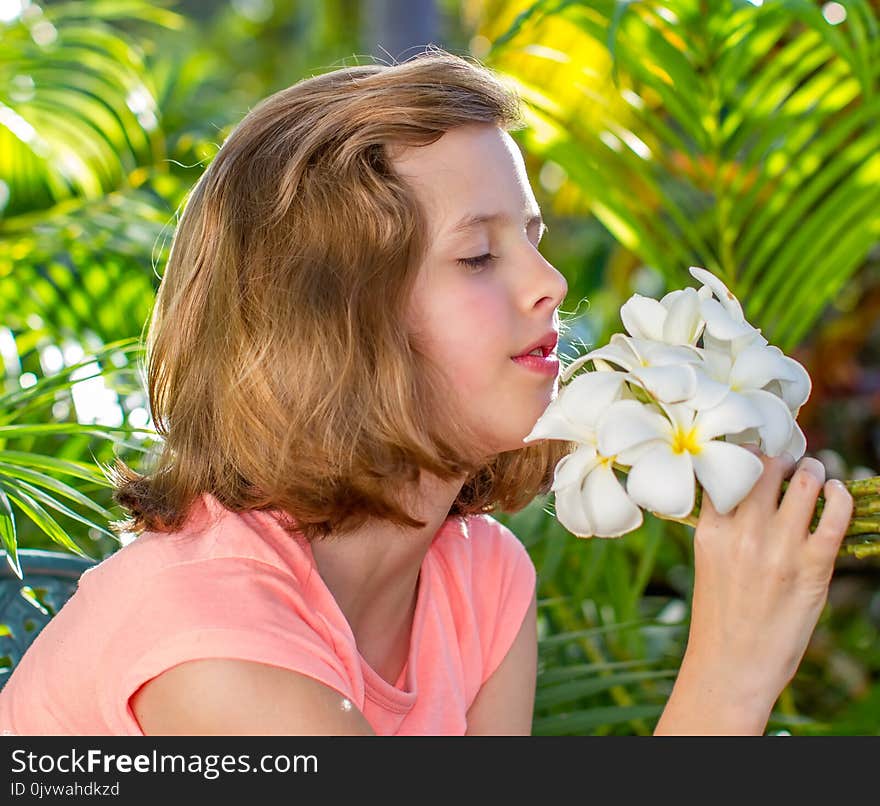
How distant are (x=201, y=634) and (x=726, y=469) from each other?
45 cm

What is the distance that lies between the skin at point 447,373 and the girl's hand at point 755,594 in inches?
10.3

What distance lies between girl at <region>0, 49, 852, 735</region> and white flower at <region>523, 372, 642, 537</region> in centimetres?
15

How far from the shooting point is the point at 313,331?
1.13 metres

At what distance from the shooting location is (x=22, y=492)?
3.50 ft

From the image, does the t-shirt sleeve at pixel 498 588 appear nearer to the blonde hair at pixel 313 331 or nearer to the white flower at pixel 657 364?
the blonde hair at pixel 313 331

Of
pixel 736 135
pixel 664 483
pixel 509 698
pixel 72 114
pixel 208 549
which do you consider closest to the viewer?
pixel 664 483

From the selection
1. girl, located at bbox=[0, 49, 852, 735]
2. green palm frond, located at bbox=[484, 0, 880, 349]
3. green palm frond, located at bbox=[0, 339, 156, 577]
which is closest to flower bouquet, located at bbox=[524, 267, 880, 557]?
girl, located at bbox=[0, 49, 852, 735]

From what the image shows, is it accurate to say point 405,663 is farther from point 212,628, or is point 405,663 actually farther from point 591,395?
point 591,395

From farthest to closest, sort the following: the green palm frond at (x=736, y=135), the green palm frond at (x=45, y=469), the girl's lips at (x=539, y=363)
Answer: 1. the green palm frond at (x=736, y=135)
2. the girl's lips at (x=539, y=363)
3. the green palm frond at (x=45, y=469)

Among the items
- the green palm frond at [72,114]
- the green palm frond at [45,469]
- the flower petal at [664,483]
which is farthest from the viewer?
the green palm frond at [72,114]

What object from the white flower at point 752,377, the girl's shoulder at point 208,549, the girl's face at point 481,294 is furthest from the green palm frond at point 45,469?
the white flower at point 752,377

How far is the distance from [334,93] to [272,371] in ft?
0.96

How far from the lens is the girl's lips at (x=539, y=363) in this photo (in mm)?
1126

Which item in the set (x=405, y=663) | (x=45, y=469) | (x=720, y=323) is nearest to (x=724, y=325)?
(x=720, y=323)
